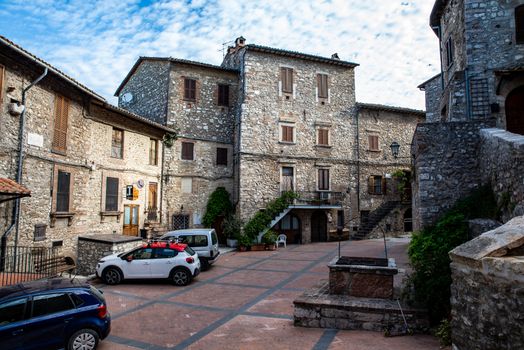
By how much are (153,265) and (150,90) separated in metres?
14.1

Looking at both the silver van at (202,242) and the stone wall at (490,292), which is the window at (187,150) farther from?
the stone wall at (490,292)

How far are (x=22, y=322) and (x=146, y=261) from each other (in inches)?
230

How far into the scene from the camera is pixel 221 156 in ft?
72.8

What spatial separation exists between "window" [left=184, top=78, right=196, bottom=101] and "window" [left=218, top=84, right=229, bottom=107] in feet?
5.49

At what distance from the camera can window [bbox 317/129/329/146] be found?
78.0 feet

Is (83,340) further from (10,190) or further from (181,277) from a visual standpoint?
(10,190)

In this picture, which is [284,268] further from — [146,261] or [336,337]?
[336,337]

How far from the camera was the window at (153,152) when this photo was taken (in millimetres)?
19500

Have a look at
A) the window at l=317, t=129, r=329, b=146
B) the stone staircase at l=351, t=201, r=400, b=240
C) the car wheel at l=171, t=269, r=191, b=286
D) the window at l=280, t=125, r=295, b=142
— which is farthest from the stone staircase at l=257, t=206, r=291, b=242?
the car wheel at l=171, t=269, r=191, b=286

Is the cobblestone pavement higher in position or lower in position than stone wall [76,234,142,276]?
lower

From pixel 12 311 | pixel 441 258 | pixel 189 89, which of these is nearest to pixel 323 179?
pixel 189 89

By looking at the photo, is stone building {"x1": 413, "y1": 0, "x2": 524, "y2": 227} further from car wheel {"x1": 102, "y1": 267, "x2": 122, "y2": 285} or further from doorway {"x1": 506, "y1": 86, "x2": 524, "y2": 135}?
car wheel {"x1": 102, "y1": 267, "x2": 122, "y2": 285}

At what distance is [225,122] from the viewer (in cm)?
2256

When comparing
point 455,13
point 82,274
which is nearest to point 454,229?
point 455,13
